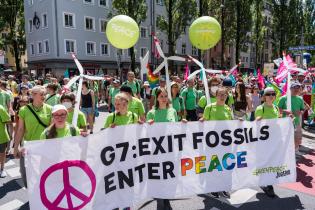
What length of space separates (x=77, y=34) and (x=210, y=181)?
101 feet

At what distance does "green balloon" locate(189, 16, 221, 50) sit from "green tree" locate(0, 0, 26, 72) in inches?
1123

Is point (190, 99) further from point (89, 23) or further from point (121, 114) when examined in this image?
point (89, 23)

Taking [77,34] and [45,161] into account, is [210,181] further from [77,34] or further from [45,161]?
[77,34]

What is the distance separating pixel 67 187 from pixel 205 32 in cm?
717

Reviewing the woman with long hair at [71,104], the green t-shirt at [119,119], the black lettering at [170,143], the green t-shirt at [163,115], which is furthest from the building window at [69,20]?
the black lettering at [170,143]

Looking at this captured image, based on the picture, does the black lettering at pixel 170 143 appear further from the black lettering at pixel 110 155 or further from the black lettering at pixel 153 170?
the black lettering at pixel 110 155

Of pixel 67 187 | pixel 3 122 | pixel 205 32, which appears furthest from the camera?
pixel 205 32

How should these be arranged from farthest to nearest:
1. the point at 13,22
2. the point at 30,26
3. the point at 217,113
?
1. the point at 30,26
2. the point at 13,22
3. the point at 217,113

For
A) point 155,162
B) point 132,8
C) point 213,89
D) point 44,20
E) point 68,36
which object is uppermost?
point 132,8

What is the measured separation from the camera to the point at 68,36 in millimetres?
31234

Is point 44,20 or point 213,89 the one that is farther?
point 44,20

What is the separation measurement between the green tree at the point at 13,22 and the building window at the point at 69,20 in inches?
245

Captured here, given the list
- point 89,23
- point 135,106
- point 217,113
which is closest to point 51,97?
point 135,106

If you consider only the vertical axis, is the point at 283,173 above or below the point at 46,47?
below
